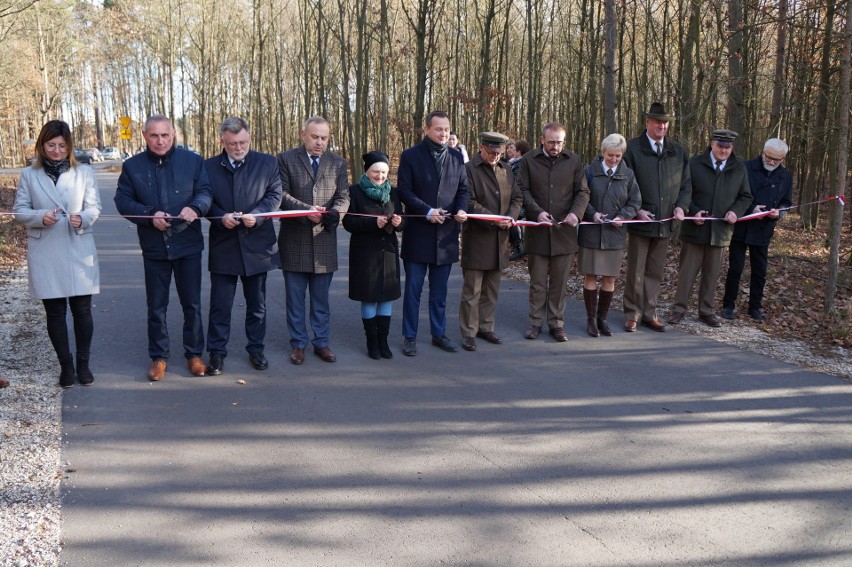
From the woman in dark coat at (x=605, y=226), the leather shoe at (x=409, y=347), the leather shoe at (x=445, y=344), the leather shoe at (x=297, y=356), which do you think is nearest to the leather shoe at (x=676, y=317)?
the woman in dark coat at (x=605, y=226)

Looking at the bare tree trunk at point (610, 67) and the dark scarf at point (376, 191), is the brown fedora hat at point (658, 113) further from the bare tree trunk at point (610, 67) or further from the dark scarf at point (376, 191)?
the bare tree trunk at point (610, 67)

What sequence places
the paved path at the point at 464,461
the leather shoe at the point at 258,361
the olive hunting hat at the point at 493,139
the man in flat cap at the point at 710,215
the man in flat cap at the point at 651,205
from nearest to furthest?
the paved path at the point at 464,461, the leather shoe at the point at 258,361, the olive hunting hat at the point at 493,139, the man in flat cap at the point at 651,205, the man in flat cap at the point at 710,215

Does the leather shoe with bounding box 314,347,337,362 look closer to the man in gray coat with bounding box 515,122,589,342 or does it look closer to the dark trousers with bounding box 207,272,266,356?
the dark trousers with bounding box 207,272,266,356

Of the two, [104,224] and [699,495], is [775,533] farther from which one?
[104,224]

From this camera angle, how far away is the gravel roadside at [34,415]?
383cm

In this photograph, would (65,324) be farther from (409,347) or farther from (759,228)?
(759,228)

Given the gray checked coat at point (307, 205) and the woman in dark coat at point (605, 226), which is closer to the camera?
the gray checked coat at point (307, 205)

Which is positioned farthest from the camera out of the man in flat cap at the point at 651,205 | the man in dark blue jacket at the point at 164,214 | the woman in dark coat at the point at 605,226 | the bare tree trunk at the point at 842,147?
the man in flat cap at the point at 651,205

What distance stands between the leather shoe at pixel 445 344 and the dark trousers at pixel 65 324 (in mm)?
3337

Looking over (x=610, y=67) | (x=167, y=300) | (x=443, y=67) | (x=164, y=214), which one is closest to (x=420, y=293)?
(x=167, y=300)

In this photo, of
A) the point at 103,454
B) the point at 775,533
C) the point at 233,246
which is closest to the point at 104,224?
the point at 233,246

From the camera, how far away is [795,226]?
1702 cm

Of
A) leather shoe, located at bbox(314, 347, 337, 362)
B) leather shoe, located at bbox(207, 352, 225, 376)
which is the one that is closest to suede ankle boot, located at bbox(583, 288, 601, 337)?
leather shoe, located at bbox(314, 347, 337, 362)

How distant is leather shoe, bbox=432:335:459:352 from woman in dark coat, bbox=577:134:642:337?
169 centimetres
